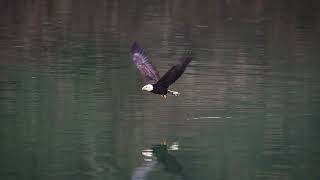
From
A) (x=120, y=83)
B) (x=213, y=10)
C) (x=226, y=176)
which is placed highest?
(x=213, y=10)

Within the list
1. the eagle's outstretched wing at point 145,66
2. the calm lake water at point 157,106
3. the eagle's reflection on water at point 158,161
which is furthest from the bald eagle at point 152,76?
the eagle's reflection on water at point 158,161

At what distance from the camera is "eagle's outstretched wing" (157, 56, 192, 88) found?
12.9 m

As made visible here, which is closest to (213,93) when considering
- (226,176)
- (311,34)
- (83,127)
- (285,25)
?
(83,127)

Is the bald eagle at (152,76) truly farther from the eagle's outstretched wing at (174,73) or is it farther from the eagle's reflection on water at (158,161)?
the eagle's reflection on water at (158,161)

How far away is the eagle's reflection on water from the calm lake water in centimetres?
2

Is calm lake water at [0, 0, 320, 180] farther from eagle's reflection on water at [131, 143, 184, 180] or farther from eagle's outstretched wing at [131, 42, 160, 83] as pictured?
eagle's outstretched wing at [131, 42, 160, 83]

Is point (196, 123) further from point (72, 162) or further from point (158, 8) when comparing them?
point (158, 8)

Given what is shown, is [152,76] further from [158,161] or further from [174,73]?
[158,161]

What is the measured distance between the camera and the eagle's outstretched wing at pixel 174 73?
12.9 metres

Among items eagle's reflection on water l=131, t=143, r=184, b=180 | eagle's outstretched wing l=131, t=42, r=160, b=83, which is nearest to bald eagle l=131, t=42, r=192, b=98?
eagle's outstretched wing l=131, t=42, r=160, b=83

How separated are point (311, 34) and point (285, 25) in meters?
2.57

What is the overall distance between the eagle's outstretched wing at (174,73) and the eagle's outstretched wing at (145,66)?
2.44 feet

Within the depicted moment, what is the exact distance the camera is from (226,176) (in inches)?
494

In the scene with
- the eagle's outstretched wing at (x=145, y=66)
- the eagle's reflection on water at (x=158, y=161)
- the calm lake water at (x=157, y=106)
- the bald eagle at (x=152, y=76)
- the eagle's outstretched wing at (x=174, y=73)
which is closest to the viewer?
the eagle's reflection on water at (x=158, y=161)
